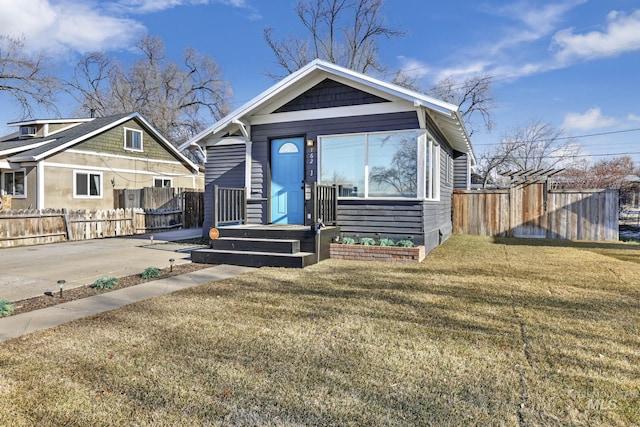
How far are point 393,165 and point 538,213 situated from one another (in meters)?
6.54

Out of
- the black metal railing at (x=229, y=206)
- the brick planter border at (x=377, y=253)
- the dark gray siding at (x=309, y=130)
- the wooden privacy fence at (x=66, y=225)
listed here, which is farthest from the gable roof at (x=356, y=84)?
the wooden privacy fence at (x=66, y=225)

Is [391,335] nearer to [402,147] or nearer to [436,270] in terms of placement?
[436,270]

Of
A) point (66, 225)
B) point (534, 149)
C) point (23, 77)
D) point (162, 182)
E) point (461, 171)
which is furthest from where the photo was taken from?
point (534, 149)

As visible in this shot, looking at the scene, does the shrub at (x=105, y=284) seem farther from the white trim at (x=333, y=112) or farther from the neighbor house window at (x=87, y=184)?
the neighbor house window at (x=87, y=184)

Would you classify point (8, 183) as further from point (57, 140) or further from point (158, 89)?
point (158, 89)

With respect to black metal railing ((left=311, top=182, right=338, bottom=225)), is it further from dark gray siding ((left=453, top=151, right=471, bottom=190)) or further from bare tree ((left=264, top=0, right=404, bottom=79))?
bare tree ((left=264, top=0, right=404, bottom=79))

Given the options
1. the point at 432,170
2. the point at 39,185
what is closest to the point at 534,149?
the point at 432,170

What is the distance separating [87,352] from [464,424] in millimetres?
2806

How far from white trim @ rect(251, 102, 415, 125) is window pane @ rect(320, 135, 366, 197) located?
20.1 inches

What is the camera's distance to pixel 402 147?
8.04 m

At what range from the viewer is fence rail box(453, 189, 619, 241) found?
11367 millimetres

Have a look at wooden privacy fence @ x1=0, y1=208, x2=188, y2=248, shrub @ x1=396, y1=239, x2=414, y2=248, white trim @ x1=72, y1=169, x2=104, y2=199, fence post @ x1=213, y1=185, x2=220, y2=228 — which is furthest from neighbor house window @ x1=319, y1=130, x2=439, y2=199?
white trim @ x1=72, y1=169, x2=104, y2=199

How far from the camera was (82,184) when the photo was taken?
16516 mm

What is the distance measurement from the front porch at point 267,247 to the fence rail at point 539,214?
6.86 meters
